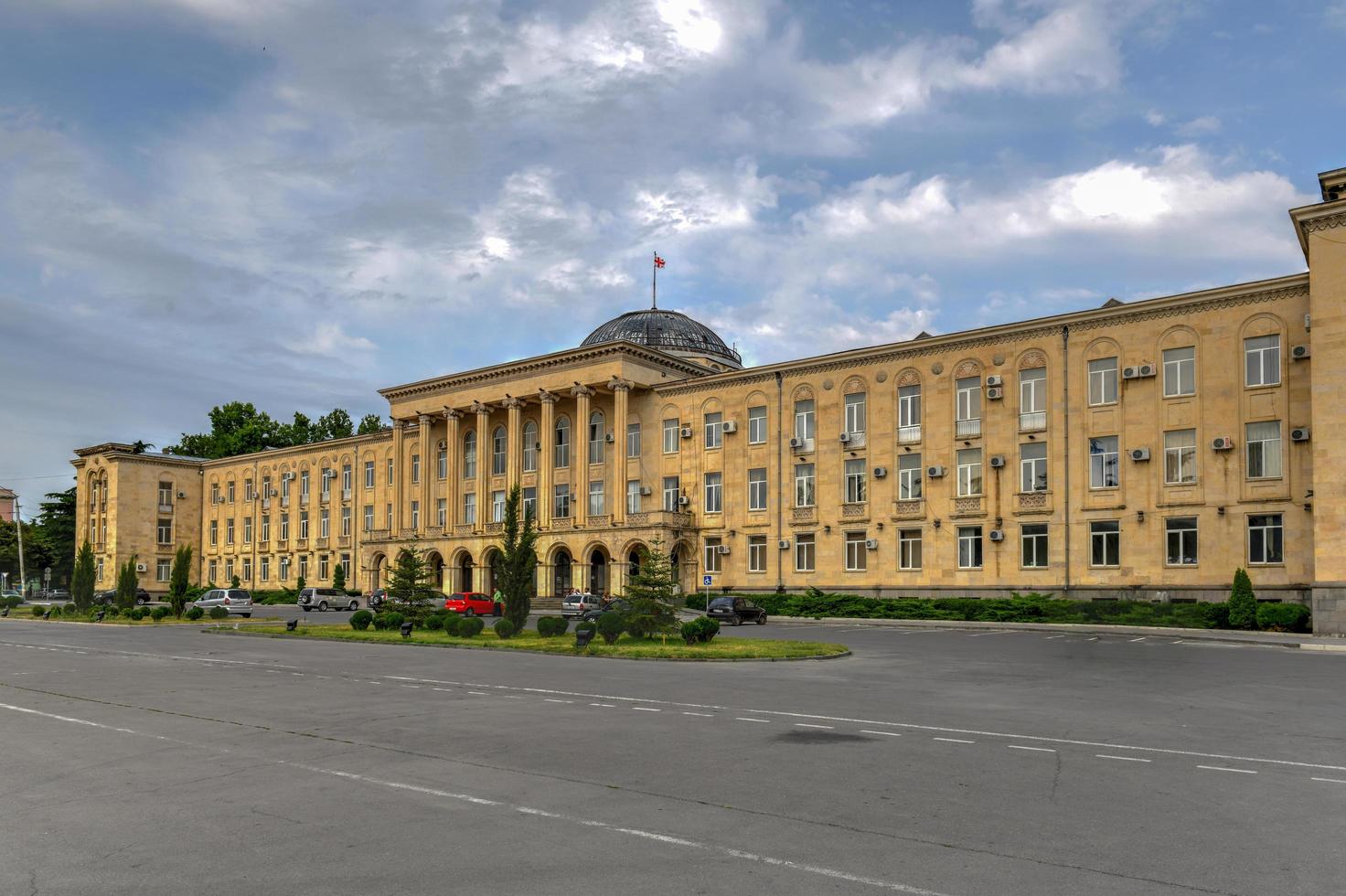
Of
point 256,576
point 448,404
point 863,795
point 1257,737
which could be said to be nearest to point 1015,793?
point 863,795

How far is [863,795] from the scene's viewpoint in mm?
10477

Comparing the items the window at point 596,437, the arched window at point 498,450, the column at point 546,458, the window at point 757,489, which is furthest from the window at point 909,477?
the arched window at point 498,450

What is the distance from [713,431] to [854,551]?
1144 centimetres

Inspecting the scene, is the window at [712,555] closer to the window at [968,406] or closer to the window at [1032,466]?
the window at [968,406]

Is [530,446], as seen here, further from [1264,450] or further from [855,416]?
[1264,450]

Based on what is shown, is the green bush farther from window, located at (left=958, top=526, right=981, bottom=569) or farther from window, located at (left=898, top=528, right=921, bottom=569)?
window, located at (left=898, top=528, right=921, bottom=569)

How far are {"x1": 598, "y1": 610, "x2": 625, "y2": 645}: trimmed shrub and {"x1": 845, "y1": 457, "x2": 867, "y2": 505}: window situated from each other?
86.6 feet

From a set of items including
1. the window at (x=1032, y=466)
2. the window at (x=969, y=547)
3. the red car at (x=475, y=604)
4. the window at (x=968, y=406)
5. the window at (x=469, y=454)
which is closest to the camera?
the window at (x=1032, y=466)

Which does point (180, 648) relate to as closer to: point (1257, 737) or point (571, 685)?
point (571, 685)

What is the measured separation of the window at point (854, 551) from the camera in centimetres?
5597

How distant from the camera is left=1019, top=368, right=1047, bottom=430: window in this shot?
50.3 meters

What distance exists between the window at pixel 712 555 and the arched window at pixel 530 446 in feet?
48.3

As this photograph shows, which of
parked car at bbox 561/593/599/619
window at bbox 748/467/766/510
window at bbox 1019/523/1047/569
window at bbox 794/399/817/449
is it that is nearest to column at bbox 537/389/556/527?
parked car at bbox 561/593/599/619

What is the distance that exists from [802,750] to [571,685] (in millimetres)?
9037
